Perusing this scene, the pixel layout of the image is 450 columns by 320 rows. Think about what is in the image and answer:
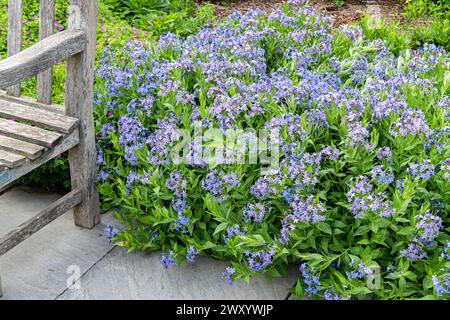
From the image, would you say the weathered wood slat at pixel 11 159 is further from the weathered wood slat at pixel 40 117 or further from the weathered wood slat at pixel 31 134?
the weathered wood slat at pixel 40 117

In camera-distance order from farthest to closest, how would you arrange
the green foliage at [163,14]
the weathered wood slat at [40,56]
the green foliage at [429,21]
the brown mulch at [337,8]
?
the brown mulch at [337,8] → the green foliage at [163,14] → the green foliage at [429,21] → the weathered wood slat at [40,56]

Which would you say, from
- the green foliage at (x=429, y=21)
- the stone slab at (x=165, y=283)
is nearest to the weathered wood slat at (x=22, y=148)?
the stone slab at (x=165, y=283)

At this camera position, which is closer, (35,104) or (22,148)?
(22,148)

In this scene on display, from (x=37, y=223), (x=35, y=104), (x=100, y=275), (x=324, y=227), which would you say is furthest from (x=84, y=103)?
(x=324, y=227)

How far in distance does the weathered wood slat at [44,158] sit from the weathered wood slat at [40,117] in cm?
6

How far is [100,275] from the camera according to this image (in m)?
3.09

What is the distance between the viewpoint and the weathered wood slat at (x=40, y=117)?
2990 millimetres

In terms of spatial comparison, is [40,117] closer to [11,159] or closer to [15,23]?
[11,159]

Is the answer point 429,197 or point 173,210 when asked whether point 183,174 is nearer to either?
point 173,210

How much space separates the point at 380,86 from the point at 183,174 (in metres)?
1.22

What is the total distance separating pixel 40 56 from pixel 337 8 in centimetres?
499

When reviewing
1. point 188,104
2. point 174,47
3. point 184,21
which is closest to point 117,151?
point 188,104

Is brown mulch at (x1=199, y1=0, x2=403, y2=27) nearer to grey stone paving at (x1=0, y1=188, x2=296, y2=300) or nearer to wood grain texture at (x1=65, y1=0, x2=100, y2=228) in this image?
wood grain texture at (x1=65, y1=0, x2=100, y2=228)

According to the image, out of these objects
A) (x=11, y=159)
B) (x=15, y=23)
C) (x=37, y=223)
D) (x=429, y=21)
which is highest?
(x=15, y=23)
